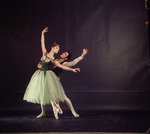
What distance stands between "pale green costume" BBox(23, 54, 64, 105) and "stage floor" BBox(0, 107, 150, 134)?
1.17 feet

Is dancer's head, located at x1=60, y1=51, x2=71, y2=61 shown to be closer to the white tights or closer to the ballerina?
the ballerina

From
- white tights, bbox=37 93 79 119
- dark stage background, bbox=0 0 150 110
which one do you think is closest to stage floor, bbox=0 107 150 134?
white tights, bbox=37 93 79 119

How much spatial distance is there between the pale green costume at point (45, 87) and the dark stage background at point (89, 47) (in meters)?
0.52

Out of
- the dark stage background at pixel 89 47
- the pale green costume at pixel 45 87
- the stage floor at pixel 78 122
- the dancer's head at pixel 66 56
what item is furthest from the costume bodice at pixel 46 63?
the stage floor at pixel 78 122

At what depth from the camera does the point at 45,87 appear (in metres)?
3.24

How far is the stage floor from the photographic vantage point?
268 centimetres

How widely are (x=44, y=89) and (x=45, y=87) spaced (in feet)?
0.13

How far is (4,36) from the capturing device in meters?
3.97

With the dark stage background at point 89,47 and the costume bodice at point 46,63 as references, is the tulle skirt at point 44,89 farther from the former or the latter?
the dark stage background at point 89,47

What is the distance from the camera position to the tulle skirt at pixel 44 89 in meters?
3.20

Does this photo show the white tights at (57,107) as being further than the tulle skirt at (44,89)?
Yes

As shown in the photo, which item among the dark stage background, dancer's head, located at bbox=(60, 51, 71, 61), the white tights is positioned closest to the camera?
the white tights

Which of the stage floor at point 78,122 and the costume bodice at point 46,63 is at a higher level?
the costume bodice at point 46,63

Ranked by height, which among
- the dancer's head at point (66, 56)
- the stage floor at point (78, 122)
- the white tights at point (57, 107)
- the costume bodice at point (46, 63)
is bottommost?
the stage floor at point (78, 122)
